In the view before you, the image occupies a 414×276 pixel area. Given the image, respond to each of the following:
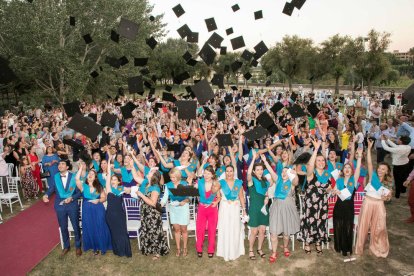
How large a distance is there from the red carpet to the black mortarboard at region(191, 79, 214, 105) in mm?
4278

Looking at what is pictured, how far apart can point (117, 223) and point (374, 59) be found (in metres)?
33.9

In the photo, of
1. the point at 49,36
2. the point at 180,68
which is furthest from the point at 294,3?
the point at 180,68

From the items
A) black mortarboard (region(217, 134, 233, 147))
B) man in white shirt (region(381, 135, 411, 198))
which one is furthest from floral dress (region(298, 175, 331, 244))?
man in white shirt (region(381, 135, 411, 198))

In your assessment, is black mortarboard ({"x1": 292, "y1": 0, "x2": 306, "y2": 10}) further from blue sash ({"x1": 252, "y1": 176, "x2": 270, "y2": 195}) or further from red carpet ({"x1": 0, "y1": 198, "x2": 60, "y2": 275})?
red carpet ({"x1": 0, "y1": 198, "x2": 60, "y2": 275})

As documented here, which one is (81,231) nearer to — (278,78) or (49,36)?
(49,36)

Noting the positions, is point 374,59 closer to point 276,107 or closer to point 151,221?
point 276,107

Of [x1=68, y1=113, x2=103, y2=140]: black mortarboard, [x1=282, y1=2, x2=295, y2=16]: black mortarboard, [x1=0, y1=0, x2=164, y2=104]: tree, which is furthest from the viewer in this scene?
[x1=0, y1=0, x2=164, y2=104]: tree

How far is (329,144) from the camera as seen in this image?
8.05 m

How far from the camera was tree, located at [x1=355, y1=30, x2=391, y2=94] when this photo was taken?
3158cm

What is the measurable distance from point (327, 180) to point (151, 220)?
3.02 meters

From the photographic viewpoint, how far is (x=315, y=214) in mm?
5324

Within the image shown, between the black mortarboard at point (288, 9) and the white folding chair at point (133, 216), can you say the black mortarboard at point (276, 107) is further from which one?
the white folding chair at point (133, 216)

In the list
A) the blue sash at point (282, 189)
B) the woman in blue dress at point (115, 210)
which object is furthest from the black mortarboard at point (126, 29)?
the blue sash at point (282, 189)

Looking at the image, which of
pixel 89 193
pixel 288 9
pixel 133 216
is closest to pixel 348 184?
pixel 133 216
